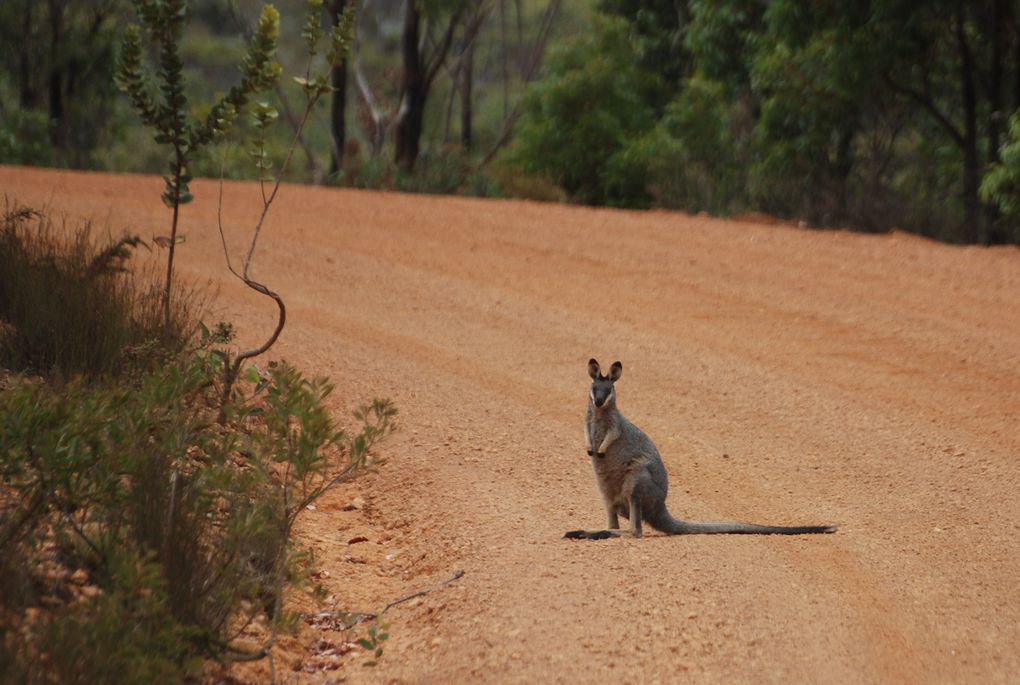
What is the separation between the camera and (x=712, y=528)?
25.9ft

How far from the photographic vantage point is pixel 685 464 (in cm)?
973

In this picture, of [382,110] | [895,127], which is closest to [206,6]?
[382,110]

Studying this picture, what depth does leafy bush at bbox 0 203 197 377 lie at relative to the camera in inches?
365

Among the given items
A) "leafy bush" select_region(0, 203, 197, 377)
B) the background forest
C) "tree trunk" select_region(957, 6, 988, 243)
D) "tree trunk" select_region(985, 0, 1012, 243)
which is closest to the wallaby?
"leafy bush" select_region(0, 203, 197, 377)

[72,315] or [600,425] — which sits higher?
[72,315]

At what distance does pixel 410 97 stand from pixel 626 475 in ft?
78.3

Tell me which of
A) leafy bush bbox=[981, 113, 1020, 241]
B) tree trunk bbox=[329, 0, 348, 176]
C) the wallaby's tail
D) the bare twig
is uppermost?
tree trunk bbox=[329, 0, 348, 176]

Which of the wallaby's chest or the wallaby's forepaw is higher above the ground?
the wallaby's chest

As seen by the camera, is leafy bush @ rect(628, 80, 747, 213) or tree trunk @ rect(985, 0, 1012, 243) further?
leafy bush @ rect(628, 80, 747, 213)

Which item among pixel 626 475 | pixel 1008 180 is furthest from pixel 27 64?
pixel 626 475

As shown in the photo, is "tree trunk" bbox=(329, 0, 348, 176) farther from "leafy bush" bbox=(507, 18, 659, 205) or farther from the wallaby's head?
the wallaby's head

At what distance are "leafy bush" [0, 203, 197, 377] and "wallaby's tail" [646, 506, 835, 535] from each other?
3697mm

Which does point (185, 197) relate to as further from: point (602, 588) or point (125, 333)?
point (602, 588)

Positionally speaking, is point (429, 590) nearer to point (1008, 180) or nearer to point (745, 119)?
point (1008, 180)
